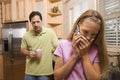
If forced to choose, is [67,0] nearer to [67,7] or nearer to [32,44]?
[67,7]

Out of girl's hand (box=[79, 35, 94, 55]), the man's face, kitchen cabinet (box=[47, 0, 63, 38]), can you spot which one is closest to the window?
the man's face

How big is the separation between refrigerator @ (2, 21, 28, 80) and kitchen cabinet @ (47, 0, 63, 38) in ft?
1.95

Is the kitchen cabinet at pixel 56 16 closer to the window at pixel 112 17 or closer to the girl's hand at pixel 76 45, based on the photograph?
the window at pixel 112 17

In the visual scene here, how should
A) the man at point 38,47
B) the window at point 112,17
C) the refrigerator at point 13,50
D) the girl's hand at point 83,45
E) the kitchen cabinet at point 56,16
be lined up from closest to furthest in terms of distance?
the girl's hand at point 83,45 < the man at point 38,47 < the window at point 112,17 < the refrigerator at point 13,50 < the kitchen cabinet at point 56,16

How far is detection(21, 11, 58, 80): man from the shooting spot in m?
2.48

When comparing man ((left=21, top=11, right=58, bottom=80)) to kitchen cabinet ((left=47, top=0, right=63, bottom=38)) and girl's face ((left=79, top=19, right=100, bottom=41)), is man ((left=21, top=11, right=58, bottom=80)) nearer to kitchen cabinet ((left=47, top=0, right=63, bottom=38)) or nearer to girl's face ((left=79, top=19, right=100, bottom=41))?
girl's face ((left=79, top=19, right=100, bottom=41))

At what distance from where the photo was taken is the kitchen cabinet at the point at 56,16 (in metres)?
4.74

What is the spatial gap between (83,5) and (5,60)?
2392 mm

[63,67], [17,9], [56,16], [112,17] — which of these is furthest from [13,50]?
[63,67]

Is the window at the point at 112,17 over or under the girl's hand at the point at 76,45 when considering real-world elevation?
over

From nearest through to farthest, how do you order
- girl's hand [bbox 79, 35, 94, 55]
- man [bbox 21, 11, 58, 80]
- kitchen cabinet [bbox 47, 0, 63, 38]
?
girl's hand [bbox 79, 35, 94, 55]
man [bbox 21, 11, 58, 80]
kitchen cabinet [bbox 47, 0, 63, 38]

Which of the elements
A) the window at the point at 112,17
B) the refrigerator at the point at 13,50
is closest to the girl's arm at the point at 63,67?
the window at the point at 112,17

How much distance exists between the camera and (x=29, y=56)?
2.48 metres

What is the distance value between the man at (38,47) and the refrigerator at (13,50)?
6.53ft
